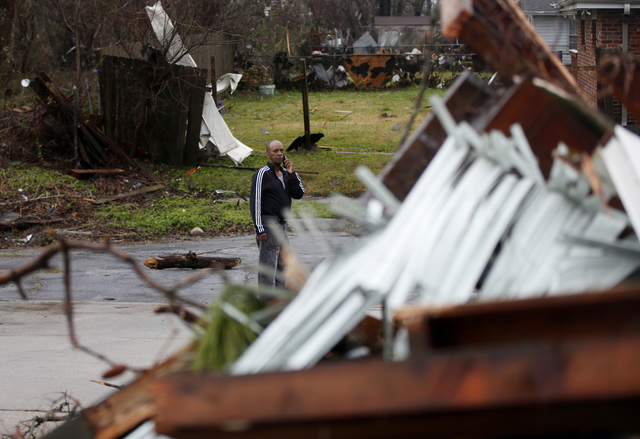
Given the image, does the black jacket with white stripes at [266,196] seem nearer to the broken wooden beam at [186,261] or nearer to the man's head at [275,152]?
the man's head at [275,152]

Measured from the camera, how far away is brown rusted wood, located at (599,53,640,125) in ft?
5.60

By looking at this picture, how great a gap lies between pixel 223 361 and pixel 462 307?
664 millimetres

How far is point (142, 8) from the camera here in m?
14.2

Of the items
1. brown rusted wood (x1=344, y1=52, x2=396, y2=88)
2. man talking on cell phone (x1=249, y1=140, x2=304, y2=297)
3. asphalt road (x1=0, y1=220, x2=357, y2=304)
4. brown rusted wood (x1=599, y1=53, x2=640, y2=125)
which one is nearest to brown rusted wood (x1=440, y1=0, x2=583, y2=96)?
brown rusted wood (x1=599, y1=53, x2=640, y2=125)

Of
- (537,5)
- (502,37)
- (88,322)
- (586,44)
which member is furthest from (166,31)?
(537,5)

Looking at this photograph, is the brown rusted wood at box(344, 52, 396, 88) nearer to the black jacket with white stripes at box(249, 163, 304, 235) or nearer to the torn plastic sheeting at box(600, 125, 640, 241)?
the black jacket with white stripes at box(249, 163, 304, 235)

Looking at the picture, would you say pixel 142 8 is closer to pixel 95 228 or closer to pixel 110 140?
pixel 110 140

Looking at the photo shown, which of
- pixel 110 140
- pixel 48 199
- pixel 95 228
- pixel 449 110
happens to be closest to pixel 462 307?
pixel 449 110

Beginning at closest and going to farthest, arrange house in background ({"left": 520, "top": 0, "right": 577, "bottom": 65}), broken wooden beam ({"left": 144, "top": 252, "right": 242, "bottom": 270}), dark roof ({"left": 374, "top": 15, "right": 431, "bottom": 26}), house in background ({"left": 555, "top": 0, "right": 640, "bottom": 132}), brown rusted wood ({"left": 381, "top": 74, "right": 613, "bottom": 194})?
brown rusted wood ({"left": 381, "top": 74, "right": 613, "bottom": 194}) → broken wooden beam ({"left": 144, "top": 252, "right": 242, "bottom": 270}) → house in background ({"left": 555, "top": 0, "right": 640, "bottom": 132}) → house in background ({"left": 520, "top": 0, "right": 577, "bottom": 65}) → dark roof ({"left": 374, "top": 15, "right": 431, "bottom": 26})

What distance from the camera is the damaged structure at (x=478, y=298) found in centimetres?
112

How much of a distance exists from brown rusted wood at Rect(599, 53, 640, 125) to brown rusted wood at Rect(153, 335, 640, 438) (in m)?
0.92

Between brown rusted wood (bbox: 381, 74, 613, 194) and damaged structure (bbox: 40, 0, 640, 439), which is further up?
brown rusted wood (bbox: 381, 74, 613, 194)

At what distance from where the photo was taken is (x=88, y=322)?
639 cm

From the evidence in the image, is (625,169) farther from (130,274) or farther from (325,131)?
(325,131)
